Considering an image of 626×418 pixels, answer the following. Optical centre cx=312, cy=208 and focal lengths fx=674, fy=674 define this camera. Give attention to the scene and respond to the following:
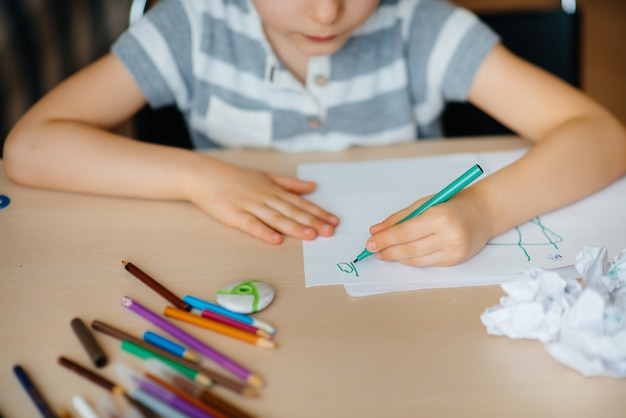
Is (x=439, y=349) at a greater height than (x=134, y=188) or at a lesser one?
lesser

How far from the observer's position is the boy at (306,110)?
735 mm

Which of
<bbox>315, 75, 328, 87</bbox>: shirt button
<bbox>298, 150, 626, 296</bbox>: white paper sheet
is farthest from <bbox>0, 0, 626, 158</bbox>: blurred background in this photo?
<bbox>298, 150, 626, 296</bbox>: white paper sheet

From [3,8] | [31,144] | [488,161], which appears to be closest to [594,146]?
[488,161]

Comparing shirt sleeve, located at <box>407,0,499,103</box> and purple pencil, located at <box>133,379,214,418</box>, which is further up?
shirt sleeve, located at <box>407,0,499,103</box>

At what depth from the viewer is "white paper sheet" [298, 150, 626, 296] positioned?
644 millimetres

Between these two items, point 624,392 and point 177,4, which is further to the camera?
point 177,4

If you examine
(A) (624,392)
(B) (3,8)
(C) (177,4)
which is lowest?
(A) (624,392)

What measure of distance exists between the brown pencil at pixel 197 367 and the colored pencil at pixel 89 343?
0.01 meters

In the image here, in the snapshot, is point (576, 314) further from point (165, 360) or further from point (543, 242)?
point (165, 360)

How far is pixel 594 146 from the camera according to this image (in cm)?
82

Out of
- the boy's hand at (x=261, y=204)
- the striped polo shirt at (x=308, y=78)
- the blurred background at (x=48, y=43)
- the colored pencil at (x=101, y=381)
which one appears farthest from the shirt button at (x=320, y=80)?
the colored pencil at (x=101, y=381)

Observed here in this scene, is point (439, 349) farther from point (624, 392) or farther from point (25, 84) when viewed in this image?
point (25, 84)

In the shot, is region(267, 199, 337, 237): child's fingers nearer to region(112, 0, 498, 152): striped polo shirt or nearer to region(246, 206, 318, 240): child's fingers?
region(246, 206, 318, 240): child's fingers

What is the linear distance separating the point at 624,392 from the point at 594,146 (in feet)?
1.31
